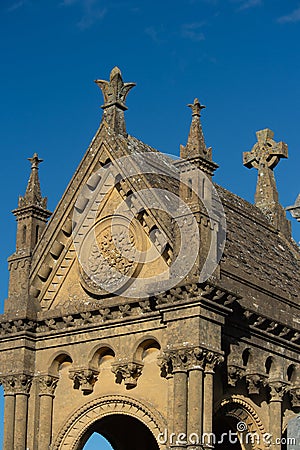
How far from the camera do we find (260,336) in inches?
1178

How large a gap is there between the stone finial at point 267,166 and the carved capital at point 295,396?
335 inches

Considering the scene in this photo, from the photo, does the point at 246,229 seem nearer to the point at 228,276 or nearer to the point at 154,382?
the point at 228,276

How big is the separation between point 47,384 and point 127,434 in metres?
4.37

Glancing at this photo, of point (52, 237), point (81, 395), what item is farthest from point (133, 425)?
point (52, 237)

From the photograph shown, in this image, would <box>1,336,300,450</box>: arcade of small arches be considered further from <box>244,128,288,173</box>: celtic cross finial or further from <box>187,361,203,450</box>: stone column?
<box>244,128,288,173</box>: celtic cross finial

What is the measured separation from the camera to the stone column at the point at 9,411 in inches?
1172

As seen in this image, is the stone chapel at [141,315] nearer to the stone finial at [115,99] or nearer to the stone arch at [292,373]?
the stone finial at [115,99]

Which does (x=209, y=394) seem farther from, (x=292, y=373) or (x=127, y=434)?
(x=127, y=434)

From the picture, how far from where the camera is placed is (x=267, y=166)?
133 ft

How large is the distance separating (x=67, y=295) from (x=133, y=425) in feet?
16.7

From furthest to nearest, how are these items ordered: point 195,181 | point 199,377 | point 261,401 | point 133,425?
point 133,425
point 261,401
point 195,181
point 199,377

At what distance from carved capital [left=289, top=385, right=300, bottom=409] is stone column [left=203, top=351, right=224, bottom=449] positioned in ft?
14.7

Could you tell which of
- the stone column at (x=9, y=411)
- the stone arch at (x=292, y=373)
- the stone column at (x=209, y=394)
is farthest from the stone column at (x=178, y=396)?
the stone arch at (x=292, y=373)

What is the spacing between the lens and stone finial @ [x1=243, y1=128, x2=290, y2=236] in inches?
1523
